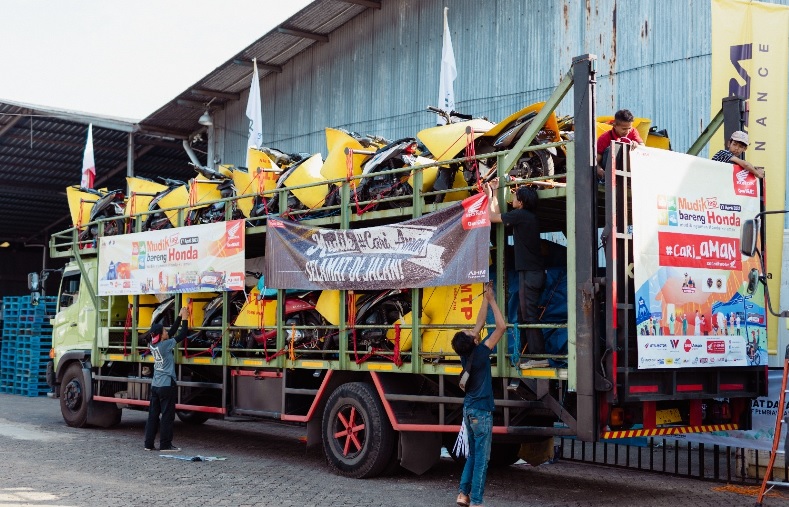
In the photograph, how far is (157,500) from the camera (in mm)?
8148

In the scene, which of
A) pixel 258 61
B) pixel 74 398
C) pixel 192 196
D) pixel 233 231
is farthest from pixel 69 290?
pixel 258 61

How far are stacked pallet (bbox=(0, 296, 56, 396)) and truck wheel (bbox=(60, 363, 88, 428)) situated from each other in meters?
7.96

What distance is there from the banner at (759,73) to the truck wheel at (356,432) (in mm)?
4380

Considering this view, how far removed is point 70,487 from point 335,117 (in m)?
11.2

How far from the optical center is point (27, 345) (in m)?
22.1

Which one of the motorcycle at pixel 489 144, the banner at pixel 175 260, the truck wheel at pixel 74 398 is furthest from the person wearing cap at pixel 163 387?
the motorcycle at pixel 489 144

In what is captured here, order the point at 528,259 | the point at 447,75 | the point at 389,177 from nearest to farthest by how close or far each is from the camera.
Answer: the point at 528,259, the point at 389,177, the point at 447,75

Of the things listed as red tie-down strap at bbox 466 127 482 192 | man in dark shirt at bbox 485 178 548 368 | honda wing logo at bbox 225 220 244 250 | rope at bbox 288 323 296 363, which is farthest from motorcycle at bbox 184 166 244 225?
man in dark shirt at bbox 485 178 548 368

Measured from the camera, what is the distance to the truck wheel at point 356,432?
30.2 feet

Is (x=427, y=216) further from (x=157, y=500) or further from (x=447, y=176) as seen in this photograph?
(x=157, y=500)

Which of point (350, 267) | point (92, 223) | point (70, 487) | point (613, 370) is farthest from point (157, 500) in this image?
point (92, 223)

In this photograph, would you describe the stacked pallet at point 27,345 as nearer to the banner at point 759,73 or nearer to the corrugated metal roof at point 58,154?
the corrugated metal roof at point 58,154

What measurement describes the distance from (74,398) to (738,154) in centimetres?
1035

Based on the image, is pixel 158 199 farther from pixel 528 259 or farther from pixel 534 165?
pixel 528 259
